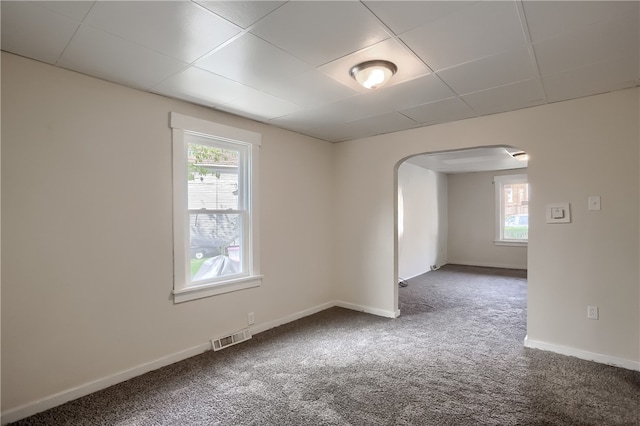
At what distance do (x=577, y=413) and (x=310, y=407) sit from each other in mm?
1748

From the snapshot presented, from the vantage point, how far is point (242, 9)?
1.62 meters

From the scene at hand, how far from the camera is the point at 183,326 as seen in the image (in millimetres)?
2941

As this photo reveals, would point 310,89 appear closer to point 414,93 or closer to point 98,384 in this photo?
point 414,93

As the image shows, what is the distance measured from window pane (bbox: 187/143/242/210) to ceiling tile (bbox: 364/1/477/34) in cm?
214

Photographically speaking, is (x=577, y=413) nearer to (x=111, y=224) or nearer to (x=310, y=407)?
(x=310, y=407)

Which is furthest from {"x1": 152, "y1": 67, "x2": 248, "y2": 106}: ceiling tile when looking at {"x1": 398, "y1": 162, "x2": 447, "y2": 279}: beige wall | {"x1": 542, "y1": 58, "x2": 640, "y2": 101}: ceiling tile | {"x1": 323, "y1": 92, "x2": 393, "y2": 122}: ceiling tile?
{"x1": 398, "y1": 162, "x2": 447, "y2": 279}: beige wall

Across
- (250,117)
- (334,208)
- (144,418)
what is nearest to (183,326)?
(144,418)

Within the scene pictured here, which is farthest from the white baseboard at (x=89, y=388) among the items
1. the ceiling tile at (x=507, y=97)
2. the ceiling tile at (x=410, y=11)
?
the ceiling tile at (x=507, y=97)

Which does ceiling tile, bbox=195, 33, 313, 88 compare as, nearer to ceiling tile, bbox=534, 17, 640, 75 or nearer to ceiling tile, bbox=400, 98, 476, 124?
ceiling tile, bbox=400, 98, 476, 124

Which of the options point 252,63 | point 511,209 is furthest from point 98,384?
point 511,209

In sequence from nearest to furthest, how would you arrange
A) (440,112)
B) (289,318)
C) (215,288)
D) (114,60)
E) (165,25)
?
1. (165,25)
2. (114,60)
3. (215,288)
4. (440,112)
5. (289,318)

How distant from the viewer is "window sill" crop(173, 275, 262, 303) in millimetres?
2901

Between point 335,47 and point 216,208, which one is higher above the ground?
point 335,47

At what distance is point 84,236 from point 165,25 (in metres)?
1.63
